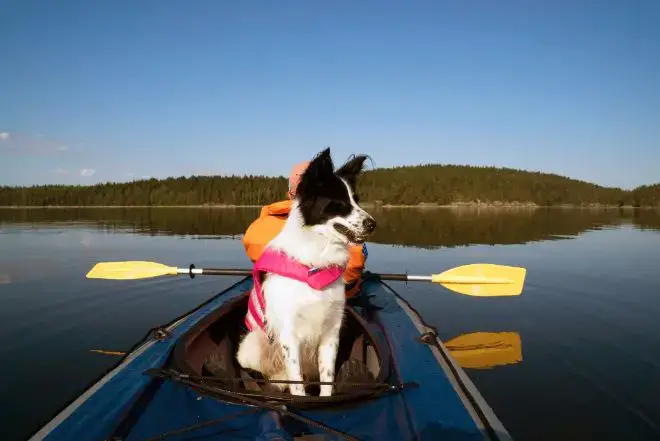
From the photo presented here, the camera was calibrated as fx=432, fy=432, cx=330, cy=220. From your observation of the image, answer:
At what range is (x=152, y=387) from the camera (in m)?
3.34

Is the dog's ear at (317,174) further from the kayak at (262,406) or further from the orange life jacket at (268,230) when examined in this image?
the orange life jacket at (268,230)

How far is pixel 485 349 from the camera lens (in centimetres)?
757

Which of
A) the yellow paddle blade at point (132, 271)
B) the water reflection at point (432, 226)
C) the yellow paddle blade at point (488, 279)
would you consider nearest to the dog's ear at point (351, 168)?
the yellow paddle blade at point (488, 279)

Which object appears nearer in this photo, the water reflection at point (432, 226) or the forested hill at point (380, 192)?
the water reflection at point (432, 226)

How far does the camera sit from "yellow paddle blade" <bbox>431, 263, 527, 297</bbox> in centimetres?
733

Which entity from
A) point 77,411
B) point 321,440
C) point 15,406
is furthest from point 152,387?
point 15,406

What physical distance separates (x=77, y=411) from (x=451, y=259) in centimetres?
1588

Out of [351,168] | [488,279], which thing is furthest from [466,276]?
[351,168]

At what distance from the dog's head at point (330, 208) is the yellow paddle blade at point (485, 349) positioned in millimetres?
4198

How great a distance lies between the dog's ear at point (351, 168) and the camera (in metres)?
3.93

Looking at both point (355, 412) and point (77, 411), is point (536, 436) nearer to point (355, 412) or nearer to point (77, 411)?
point (355, 412)

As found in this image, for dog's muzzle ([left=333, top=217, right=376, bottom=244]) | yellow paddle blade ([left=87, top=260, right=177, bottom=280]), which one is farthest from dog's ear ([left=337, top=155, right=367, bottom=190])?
yellow paddle blade ([left=87, top=260, right=177, bottom=280])

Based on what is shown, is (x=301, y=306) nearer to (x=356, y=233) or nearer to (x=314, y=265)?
(x=314, y=265)

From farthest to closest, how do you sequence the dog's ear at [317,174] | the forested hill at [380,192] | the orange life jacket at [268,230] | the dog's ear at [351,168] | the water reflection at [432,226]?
the forested hill at [380,192] < the water reflection at [432,226] < the orange life jacket at [268,230] < the dog's ear at [351,168] < the dog's ear at [317,174]
